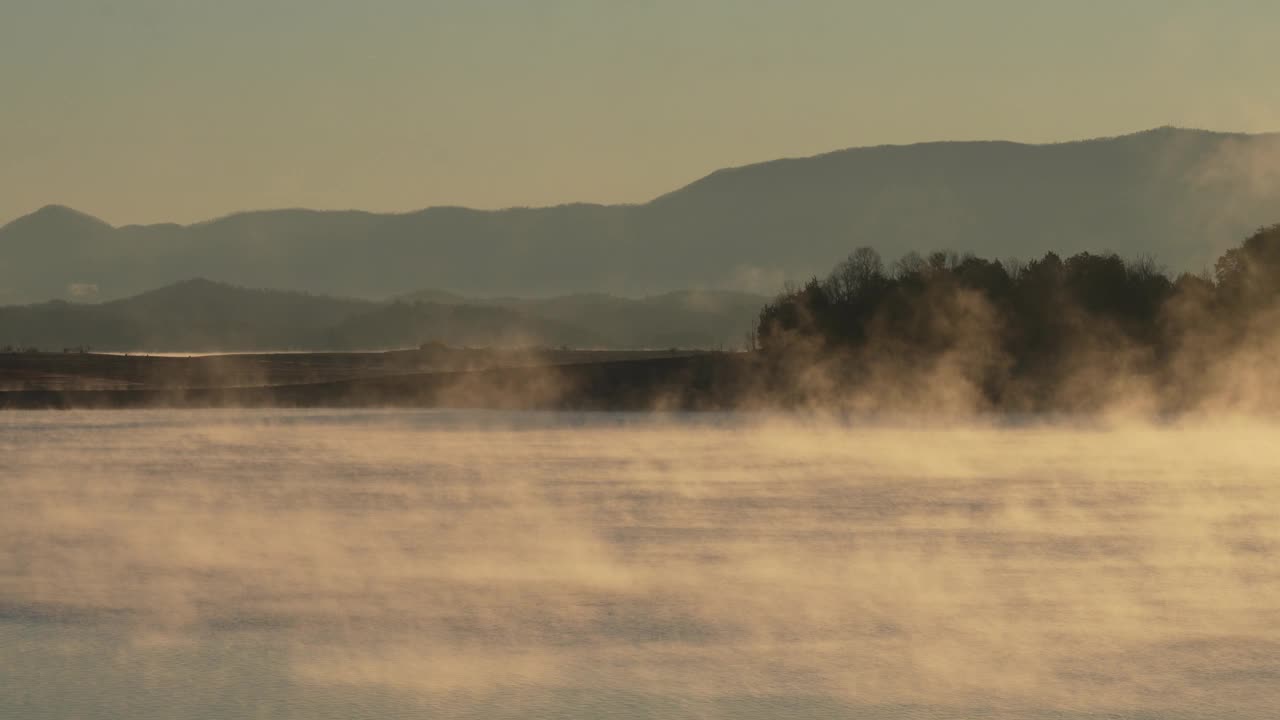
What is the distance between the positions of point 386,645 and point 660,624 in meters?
2.74

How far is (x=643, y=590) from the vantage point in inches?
832

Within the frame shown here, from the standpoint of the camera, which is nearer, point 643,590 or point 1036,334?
point 643,590

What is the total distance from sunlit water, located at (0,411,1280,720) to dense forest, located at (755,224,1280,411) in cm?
5338

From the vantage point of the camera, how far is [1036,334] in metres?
108

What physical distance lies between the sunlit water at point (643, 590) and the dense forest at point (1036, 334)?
2101 inches

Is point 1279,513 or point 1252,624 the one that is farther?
point 1279,513

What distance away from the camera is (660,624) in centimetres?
1870

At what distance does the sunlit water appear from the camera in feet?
50.3

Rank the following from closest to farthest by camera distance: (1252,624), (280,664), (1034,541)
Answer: (280,664) < (1252,624) < (1034,541)

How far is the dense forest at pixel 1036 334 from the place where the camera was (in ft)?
311

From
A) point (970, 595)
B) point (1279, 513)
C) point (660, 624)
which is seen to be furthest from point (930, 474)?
point (660, 624)

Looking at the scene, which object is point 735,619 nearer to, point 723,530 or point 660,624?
point 660,624

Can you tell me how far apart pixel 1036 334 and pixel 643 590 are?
89.2 metres

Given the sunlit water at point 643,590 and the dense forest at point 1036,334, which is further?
the dense forest at point 1036,334
